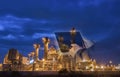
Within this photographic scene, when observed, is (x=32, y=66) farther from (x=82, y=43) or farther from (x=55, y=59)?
(x=82, y=43)

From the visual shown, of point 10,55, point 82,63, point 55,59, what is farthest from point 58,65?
point 10,55

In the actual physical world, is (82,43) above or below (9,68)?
above

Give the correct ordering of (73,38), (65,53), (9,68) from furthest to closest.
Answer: (73,38) < (65,53) < (9,68)

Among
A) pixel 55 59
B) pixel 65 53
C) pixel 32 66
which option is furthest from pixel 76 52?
pixel 32 66

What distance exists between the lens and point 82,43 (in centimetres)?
12812

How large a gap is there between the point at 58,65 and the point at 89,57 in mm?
21607

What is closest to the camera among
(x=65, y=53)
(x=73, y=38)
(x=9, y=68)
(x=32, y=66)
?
(x=9, y=68)

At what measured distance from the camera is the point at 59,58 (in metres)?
110

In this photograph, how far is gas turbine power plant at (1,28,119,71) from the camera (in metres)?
105

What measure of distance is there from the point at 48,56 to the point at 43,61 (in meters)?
5.40

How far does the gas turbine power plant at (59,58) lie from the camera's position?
105 m

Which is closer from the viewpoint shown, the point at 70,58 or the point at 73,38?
the point at 70,58

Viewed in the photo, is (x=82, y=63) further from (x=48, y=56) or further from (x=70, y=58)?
(x=48, y=56)

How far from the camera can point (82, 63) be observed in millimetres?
113375
